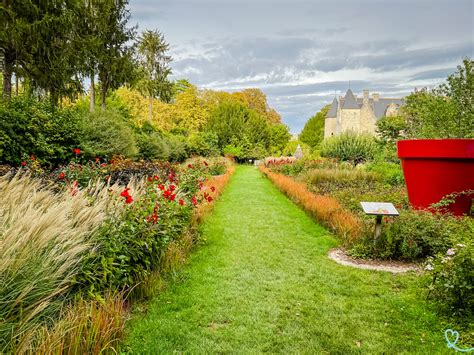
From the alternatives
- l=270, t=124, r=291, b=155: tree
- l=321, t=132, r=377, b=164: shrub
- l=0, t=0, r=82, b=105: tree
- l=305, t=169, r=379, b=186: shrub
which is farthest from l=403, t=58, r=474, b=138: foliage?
l=270, t=124, r=291, b=155: tree

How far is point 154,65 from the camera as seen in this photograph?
2661 centimetres

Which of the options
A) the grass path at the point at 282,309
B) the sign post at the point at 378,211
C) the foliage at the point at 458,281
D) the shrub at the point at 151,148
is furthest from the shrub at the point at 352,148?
the foliage at the point at 458,281

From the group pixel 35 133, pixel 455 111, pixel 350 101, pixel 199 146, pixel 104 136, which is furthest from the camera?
pixel 350 101

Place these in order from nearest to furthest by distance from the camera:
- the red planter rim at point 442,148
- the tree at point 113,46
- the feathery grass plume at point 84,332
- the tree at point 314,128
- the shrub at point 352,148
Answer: the feathery grass plume at point 84,332, the red planter rim at point 442,148, the shrub at point 352,148, the tree at point 113,46, the tree at point 314,128

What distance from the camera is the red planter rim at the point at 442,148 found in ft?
17.6

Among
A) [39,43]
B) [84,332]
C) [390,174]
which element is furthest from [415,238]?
[39,43]

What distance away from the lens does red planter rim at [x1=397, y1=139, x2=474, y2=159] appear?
537 cm

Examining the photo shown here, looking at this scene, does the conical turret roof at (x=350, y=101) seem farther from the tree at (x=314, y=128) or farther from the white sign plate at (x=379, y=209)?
the white sign plate at (x=379, y=209)

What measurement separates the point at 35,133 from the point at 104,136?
3.47m

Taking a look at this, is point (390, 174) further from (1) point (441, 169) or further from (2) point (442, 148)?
(2) point (442, 148)

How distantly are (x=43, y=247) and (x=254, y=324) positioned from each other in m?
1.75

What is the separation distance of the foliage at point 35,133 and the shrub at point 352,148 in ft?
44.0

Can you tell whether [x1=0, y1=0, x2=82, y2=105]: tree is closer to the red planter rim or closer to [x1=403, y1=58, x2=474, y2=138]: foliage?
the red planter rim

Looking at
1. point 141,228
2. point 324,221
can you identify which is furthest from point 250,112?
point 141,228
